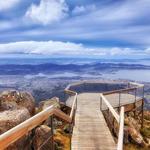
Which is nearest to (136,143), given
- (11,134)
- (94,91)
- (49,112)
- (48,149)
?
(48,149)

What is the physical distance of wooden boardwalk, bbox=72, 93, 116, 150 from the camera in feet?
36.3

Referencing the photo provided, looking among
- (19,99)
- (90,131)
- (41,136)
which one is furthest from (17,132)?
(90,131)

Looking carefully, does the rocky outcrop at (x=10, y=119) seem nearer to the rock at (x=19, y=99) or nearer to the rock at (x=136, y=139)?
the rock at (x=19, y=99)

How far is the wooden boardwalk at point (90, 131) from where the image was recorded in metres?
11.1

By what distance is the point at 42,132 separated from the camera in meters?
11.0

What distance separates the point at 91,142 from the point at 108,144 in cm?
63

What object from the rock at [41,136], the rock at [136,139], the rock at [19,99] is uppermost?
the rock at [19,99]

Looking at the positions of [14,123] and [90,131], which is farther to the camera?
[90,131]

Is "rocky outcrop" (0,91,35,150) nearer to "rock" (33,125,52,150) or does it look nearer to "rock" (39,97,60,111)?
"rock" (33,125,52,150)

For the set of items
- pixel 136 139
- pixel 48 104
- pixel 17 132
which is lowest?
pixel 136 139

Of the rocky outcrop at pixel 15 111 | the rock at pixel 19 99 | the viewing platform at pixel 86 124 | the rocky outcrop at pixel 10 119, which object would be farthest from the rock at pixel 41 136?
the rocky outcrop at pixel 10 119

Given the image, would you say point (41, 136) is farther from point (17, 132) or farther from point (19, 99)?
point (17, 132)

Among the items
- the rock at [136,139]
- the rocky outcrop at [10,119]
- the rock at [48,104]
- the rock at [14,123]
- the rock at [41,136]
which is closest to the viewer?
the rock at [14,123]

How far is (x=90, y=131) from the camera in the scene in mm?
13125
